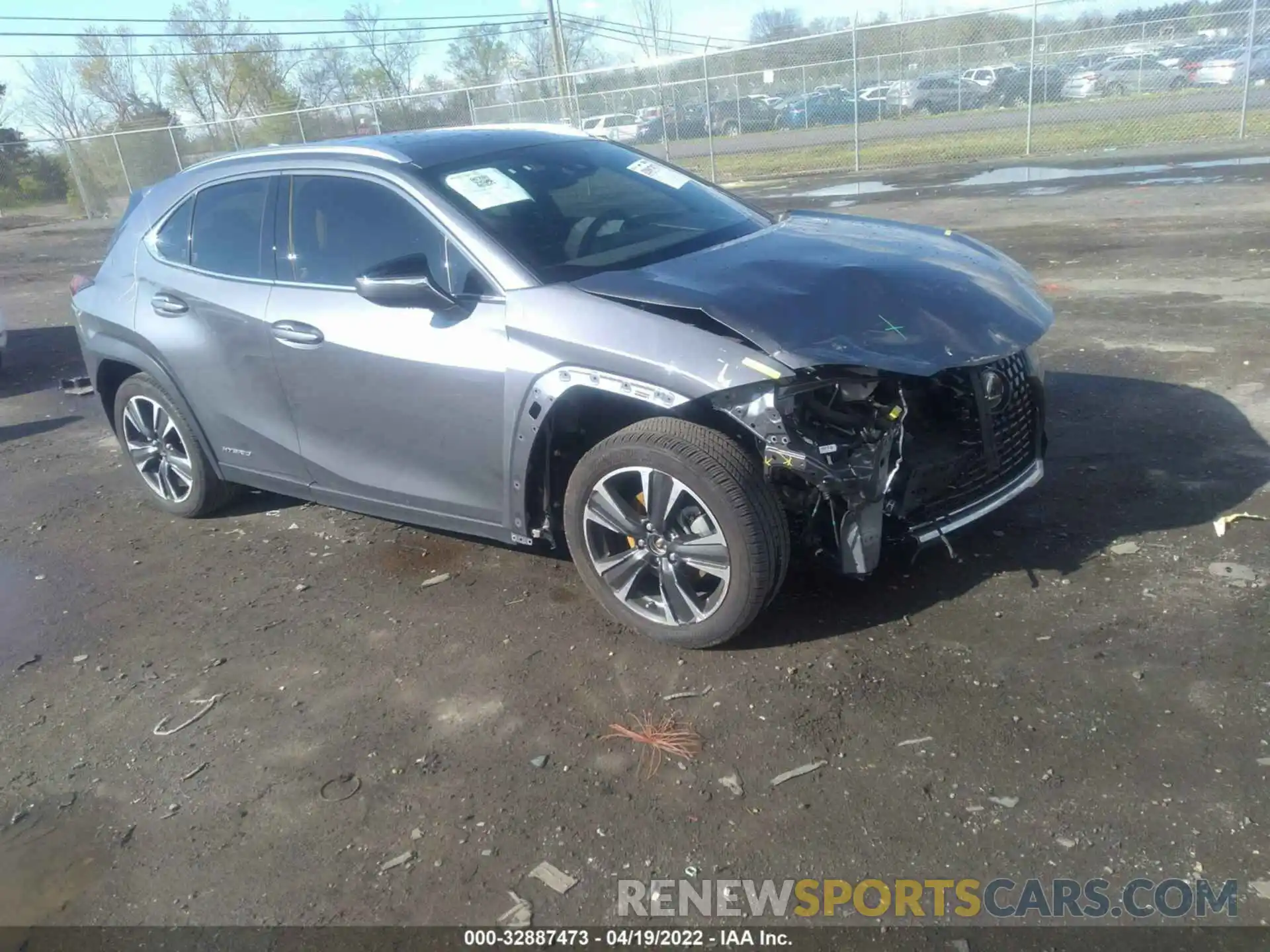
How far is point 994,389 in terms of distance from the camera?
12.7ft

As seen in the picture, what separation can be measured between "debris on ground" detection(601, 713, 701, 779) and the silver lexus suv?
0.43m

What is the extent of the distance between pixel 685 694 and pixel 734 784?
1.73 feet

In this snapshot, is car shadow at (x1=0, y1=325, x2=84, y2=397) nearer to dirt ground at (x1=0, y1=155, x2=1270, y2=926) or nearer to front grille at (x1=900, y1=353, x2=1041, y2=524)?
dirt ground at (x1=0, y1=155, x2=1270, y2=926)

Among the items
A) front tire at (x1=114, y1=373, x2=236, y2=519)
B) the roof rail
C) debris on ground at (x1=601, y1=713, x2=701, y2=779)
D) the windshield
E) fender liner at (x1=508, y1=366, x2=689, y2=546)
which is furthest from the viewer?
front tire at (x1=114, y1=373, x2=236, y2=519)

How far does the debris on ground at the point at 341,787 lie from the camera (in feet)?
10.8

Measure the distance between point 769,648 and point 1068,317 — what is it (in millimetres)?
4928

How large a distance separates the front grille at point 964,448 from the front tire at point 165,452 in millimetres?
3670

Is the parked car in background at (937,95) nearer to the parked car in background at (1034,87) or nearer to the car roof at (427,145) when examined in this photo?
the parked car in background at (1034,87)

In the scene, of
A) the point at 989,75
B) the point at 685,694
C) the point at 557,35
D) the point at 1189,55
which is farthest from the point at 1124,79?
the point at 685,694

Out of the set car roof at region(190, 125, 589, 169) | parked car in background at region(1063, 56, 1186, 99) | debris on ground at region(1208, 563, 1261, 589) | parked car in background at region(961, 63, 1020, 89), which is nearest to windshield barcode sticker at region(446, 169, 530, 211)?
car roof at region(190, 125, 589, 169)

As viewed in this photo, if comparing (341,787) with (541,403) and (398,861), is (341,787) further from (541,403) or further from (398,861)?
(541,403)

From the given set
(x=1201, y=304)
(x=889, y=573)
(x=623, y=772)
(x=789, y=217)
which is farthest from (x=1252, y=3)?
(x=623, y=772)

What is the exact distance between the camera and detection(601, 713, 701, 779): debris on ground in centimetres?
326

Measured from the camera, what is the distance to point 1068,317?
749 cm
